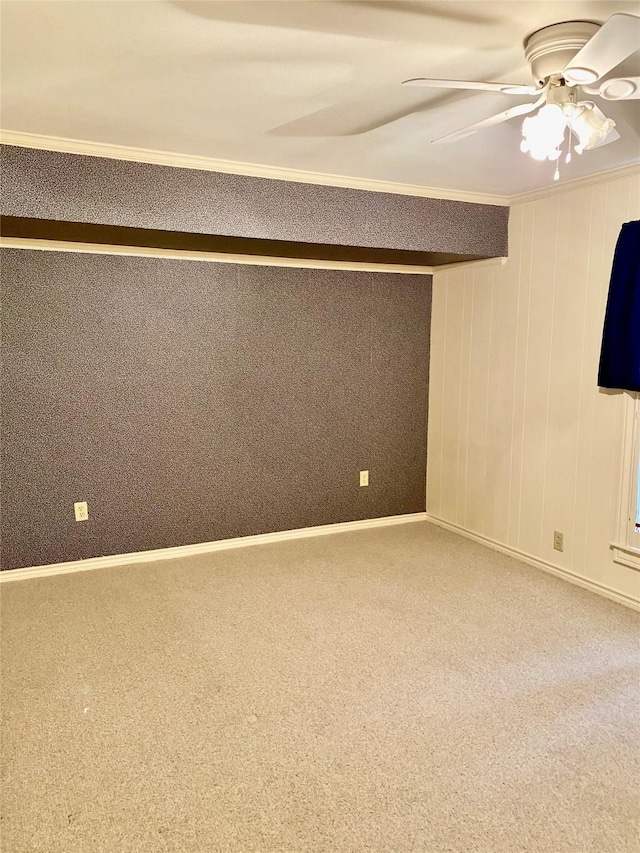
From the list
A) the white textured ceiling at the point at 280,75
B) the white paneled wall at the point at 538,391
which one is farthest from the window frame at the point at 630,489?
the white textured ceiling at the point at 280,75

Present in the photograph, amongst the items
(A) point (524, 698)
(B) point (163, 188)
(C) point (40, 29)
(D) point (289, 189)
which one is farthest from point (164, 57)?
(A) point (524, 698)

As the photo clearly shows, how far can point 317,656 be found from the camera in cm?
284

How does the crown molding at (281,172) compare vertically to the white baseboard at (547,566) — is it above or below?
above

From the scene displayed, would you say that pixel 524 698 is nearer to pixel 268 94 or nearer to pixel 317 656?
pixel 317 656

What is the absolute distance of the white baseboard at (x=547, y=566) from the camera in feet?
11.3

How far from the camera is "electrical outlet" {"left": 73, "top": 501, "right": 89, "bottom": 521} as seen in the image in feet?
12.6

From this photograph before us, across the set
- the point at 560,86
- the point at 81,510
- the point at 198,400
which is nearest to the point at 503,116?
the point at 560,86

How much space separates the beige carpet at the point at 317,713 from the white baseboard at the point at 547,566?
3.1 inches

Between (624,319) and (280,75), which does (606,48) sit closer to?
(280,75)

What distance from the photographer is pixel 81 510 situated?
3.85 m

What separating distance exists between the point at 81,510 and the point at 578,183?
11.0 feet

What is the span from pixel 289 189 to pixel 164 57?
150cm

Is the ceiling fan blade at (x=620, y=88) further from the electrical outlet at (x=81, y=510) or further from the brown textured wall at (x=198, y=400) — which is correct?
the electrical outlet at (x=81, y=510)

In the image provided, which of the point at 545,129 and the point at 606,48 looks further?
the point at 545,129
